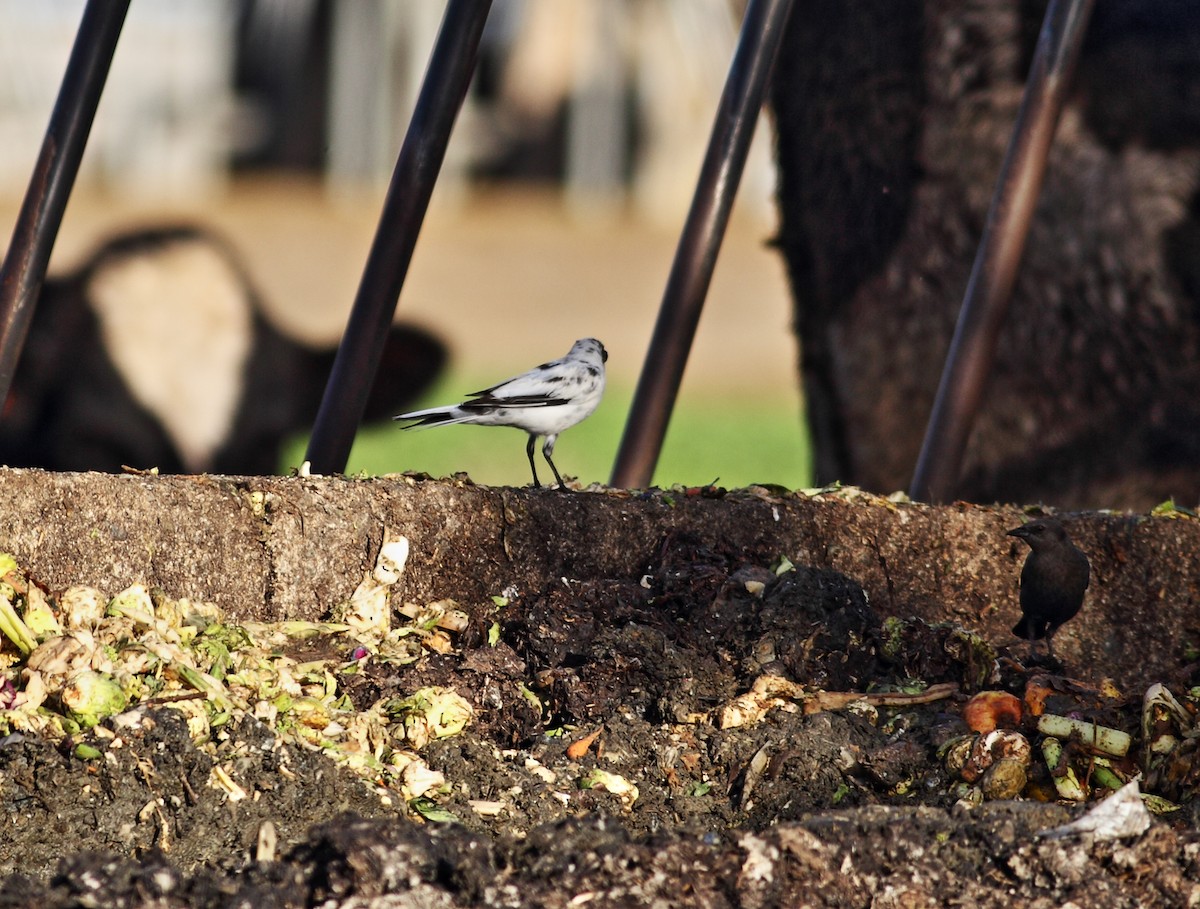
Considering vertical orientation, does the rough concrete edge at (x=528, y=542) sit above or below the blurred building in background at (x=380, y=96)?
below

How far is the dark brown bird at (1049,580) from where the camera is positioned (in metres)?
3.31

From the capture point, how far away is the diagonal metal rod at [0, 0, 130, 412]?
3584 millimetres

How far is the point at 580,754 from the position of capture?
8.87 feet

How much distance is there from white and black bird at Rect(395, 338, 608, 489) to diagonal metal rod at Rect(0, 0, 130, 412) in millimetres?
963

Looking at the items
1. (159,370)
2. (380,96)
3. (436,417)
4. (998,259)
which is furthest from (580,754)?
(380,96)

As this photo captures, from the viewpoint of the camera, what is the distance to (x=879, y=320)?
614 cm

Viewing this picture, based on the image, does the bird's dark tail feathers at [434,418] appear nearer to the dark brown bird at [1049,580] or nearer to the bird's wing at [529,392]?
the bird's wing at [529,392]

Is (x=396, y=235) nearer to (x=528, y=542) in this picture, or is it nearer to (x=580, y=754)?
(x=528, y=542)

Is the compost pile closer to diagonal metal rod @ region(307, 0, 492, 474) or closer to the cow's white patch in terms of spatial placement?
diagonal metal rod @ region(307, 0, 492, 474)

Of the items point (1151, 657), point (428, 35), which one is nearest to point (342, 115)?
point (428, 35)

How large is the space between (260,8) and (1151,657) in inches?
614

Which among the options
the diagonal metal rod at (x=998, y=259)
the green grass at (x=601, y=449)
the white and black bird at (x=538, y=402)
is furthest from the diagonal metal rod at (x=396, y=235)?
the green grass at (x=601, y=449)

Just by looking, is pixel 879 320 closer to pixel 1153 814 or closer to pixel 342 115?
pixel 1153 814

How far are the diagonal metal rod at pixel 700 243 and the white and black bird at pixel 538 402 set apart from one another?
67 centimetres
